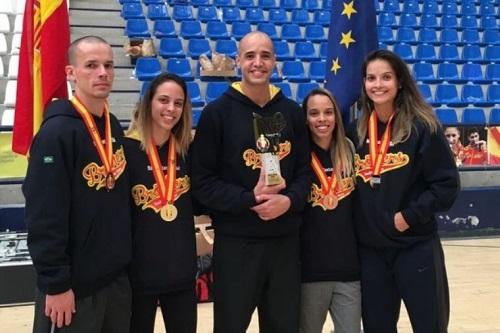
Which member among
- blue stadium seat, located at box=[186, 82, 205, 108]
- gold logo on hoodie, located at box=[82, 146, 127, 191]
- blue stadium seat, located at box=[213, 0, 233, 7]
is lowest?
gold logo on hoodie, located at box=[82, 146, 127, 191]

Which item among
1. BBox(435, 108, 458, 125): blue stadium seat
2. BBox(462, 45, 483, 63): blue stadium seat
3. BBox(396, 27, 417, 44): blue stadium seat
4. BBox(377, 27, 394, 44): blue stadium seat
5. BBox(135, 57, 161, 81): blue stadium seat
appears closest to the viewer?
BBox(435, 108, 458, 125): blue stadium seat

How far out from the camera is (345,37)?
3.34 meters

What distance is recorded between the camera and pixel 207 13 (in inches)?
388

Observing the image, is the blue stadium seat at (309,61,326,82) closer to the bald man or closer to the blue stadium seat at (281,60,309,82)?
the blue stadium seat at (281,60,309,82)

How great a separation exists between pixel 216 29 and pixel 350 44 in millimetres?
6332

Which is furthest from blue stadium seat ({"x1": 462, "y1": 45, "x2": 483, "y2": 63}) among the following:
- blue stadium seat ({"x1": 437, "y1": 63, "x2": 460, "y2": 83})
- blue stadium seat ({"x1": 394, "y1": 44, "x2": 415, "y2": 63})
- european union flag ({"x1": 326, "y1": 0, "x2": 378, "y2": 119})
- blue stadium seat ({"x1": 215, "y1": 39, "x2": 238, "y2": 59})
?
european union flag ({"x1": 326, "y1": 0, "x2": 378, "y2": 119})

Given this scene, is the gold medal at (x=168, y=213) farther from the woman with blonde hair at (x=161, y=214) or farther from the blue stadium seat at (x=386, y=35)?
the blue stadium seat at (x=386, y=35)

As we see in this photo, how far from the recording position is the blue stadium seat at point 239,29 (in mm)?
9334

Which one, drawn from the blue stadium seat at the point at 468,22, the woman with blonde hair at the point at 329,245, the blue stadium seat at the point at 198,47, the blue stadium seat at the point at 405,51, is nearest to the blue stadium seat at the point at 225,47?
the blue stadium seat at the point at 198,47

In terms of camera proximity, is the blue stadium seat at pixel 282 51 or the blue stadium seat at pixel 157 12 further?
the blue stadium seat at pixel 157 12

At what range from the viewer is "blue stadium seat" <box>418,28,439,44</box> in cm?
1020

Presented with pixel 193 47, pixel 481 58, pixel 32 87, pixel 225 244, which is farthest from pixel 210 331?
pixel 481 58

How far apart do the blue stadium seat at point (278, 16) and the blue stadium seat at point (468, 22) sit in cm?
369

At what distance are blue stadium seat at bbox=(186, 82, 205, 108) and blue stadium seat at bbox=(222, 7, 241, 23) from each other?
2.72 metres
